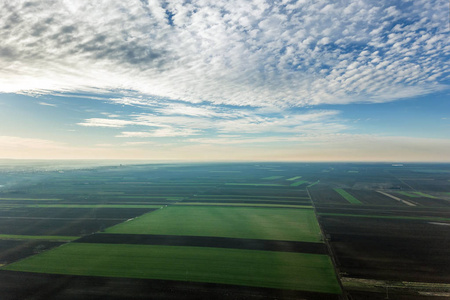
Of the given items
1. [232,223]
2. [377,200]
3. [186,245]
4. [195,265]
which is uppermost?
[377,200]

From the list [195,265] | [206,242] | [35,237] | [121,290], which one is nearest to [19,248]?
[35,237]

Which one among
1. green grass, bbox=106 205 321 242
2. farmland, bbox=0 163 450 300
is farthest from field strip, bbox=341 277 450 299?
green grass, bbox=106 205 321 242

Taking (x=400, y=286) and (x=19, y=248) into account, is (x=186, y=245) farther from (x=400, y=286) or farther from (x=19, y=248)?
(x=400, y=286)

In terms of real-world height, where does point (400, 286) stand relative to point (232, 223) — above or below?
below

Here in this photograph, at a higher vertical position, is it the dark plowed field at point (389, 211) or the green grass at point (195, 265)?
the dark plowed field at point (389, 211)

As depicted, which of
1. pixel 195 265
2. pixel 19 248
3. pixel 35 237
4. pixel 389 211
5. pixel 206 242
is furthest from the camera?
pixel 389 211

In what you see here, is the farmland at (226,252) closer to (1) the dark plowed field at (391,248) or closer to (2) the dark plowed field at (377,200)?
(1) the dark plowed field at (391,248)

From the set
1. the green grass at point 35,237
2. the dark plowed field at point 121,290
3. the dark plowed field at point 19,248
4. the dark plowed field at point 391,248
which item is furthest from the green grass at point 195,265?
the green grass at point 35,237
